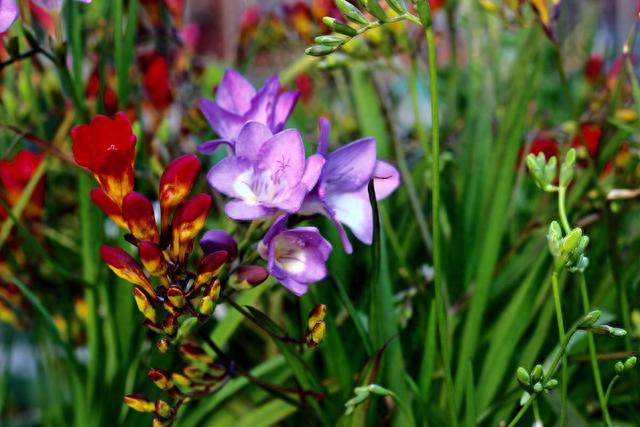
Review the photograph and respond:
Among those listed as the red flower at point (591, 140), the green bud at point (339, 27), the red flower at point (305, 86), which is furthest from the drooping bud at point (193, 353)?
the red flower at point (305, 86)

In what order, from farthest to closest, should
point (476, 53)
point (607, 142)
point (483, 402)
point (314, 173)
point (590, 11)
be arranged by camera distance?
point (590, 11), point (476, 53), point (607, 142), point (483, 402), point (314, 173)

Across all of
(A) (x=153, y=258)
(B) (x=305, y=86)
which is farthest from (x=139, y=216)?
(B) (x=305, y=86)

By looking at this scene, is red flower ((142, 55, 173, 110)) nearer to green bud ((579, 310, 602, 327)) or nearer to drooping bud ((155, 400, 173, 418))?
drooping bud ((155, 400, 173, 418))

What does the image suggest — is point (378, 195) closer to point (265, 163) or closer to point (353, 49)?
point (265, 163)

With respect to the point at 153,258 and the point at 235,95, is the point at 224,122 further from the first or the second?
the point at 153,258

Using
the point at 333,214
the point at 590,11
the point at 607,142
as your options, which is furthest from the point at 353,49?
the point at 590,11

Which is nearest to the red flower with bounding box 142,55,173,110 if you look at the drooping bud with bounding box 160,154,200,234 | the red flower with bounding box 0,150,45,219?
the red flower with bounding box 0,150,45,219
